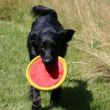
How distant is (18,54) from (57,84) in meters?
3.36

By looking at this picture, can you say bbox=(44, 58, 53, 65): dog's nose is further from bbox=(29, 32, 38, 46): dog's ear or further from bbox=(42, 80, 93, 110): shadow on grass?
bbox=(42, 80, 93, 110): shadow on grass

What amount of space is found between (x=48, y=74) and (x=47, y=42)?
44 centimetres

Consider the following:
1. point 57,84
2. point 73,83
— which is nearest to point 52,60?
point 57,84

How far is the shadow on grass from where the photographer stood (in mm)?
6387

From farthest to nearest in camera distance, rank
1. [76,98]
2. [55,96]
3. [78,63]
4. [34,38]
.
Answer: [78,63]
[76,98]
[55,96]
[34,38]

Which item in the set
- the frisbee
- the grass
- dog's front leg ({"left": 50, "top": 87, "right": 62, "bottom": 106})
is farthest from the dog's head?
the grass

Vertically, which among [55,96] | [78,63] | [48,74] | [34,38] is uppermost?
[34,38]

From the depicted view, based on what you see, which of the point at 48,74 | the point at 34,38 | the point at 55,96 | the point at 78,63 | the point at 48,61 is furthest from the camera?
the point at 78,63

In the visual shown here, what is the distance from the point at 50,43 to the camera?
18.5 feet

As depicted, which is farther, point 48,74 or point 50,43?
point 48,74

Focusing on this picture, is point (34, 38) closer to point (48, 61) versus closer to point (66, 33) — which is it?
point (66, 33)

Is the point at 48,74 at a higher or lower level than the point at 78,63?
higher

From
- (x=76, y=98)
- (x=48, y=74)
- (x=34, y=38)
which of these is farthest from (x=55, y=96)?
(x=34, y=38)

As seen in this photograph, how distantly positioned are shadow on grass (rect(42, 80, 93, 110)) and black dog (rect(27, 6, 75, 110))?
0.20 meters
